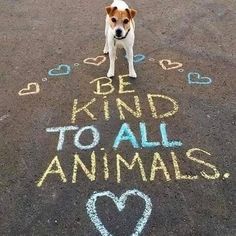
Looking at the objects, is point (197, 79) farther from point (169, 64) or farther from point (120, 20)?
point (120, 20)

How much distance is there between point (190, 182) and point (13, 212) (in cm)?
175

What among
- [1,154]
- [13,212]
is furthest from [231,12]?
[13,212]

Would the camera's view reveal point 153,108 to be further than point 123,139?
Yes

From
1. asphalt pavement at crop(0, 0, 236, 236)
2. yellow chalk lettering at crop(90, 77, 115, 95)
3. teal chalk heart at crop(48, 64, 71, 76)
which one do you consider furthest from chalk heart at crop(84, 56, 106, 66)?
yellow chalk lettering at crop(90, 77, 115, 95)

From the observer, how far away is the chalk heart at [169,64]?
6051 millimetres

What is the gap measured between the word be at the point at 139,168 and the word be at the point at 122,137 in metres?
0.14

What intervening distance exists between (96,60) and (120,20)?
1.16 meters

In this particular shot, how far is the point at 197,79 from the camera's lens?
5797 millimetres

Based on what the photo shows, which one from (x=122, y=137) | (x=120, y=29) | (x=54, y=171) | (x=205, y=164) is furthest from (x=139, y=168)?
(x=120, y=29)

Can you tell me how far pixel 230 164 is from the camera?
14.8ft

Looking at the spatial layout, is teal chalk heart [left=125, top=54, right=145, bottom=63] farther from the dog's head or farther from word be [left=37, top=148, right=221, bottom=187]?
word be [left=37, top=148, right=221, bottom=187]

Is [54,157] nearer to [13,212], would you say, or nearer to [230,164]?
[13,212]

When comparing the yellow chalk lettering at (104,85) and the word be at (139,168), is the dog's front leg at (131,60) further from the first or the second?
the word be at (139,168)

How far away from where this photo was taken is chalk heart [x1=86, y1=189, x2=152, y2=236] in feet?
12.8
